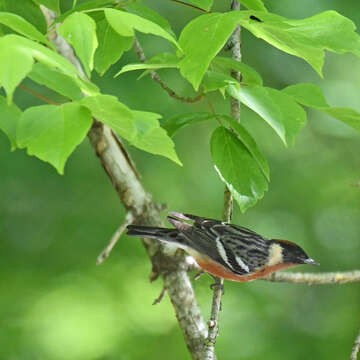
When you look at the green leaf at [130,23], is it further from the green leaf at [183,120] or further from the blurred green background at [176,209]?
the blurred green background at [176,209]

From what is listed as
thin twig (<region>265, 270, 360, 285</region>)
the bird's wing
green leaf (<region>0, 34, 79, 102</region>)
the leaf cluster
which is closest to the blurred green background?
the bird's wing

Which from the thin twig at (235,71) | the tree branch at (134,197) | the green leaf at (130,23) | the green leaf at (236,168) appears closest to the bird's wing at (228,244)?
the tree branch at (134,197)

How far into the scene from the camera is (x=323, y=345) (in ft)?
16.6

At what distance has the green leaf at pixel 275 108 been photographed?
1.94 m

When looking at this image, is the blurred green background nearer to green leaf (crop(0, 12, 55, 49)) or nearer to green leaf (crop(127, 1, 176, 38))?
green leaf (crop(127, 1, 176, 38))

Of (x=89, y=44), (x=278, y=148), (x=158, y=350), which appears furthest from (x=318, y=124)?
(x=89, y=44)

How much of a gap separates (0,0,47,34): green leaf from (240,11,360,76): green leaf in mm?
815

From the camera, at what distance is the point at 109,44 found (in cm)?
242

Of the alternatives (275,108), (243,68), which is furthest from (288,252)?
(275,108)

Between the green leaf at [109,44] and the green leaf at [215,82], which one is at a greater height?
the green leaf at [215,82]

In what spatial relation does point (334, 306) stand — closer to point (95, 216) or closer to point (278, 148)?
point (278, 148)

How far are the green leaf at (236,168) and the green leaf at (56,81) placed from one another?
0.64 meters

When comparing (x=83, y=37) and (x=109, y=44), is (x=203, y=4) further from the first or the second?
(x=83, y=37)

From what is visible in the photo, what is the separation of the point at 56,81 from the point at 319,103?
95cm
